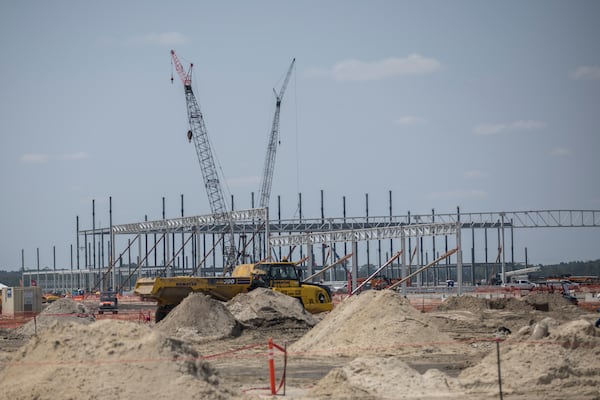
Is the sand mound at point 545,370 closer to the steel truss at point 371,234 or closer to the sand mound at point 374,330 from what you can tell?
the sand mound at point 374,330

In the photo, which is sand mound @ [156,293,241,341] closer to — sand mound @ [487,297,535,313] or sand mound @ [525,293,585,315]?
sand mound @ [487,297,535,313]

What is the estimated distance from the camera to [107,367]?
1639 cm

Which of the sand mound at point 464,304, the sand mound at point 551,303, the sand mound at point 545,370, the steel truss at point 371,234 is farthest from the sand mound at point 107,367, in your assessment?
the steel truss at point 371,234

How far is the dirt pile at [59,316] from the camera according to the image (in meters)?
39.4

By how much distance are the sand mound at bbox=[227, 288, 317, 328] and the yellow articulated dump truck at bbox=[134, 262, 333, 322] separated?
2.08 m

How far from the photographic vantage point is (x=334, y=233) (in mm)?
75562

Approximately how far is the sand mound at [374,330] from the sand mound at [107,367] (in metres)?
10.2

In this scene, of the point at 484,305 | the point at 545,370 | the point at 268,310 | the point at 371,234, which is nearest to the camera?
the point at 545,370

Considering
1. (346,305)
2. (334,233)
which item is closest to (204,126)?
(334,233)

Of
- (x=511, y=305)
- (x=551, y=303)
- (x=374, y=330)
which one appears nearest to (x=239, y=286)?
(x=374, y=330)

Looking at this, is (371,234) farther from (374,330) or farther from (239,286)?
(374,330)

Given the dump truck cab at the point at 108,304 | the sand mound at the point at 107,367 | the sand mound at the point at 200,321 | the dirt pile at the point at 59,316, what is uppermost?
the sand mound at the point at 107,367

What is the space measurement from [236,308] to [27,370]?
1914cm

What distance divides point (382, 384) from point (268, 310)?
17661 mm
